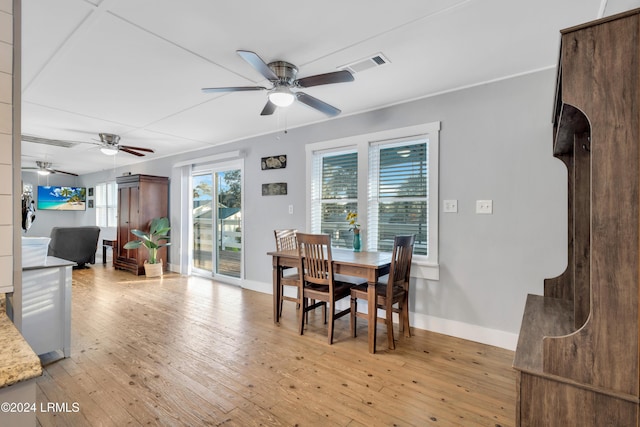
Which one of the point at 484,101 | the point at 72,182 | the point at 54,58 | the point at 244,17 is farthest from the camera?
the point at 72,182

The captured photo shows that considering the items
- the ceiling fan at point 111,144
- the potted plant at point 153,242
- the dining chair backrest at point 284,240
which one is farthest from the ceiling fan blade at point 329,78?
the potted plant at point 153,242

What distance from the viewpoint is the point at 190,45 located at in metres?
2.18

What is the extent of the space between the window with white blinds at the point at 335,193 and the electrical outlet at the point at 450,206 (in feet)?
3.38

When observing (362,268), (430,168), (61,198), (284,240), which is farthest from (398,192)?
(61,198)

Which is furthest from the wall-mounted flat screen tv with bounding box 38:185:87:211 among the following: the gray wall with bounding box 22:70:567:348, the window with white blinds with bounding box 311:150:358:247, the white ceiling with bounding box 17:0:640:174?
the gray wall with bounding box 22:70:567:348

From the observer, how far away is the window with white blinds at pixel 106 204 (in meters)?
7.99

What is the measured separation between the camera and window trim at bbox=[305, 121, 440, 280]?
10.1ft

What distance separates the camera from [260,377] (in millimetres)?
2219

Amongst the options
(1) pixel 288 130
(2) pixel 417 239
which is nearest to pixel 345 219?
(2) pixel 417 239

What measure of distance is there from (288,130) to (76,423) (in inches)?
143

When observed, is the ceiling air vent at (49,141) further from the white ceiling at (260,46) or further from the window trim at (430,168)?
the window trim at (430,168)

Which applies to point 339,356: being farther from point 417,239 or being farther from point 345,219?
point 345,219

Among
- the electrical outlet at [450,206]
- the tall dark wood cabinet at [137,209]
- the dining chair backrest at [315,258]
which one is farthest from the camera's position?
the tall dark wood cabinet at [137,209]

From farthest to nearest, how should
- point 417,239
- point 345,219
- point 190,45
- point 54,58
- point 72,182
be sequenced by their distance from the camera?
1. point 72,182
2. point 345,219
3. point 417,239
4. point 54,58
5. point 190,45
